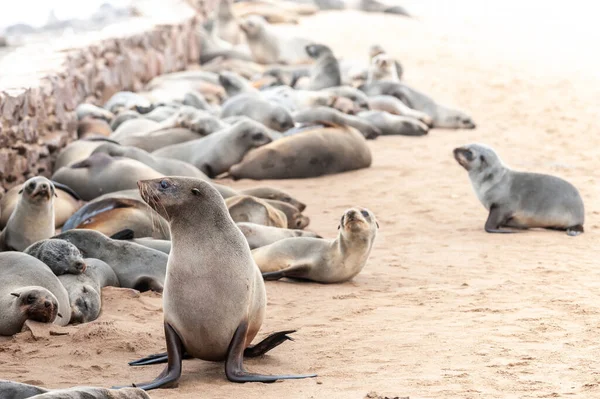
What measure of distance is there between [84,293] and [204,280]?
1.35 m

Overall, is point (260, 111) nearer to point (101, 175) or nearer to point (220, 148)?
point (220, 148)

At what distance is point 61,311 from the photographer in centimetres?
526

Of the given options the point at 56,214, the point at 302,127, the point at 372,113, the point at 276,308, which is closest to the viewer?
the point at 276,308

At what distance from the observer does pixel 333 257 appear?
21.4 feet

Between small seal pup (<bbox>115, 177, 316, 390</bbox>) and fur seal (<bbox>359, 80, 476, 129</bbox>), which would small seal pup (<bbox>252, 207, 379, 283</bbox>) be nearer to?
small seal pup (<bbox>115, 177, 316, 390</bbox>)

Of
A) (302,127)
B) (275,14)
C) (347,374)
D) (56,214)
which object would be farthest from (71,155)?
(275,14)

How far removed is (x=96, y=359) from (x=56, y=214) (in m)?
3.43

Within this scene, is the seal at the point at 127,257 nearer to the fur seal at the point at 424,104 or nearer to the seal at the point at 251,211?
the seal at the point at 251,211

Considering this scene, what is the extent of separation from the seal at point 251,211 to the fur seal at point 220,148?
2.59 meters

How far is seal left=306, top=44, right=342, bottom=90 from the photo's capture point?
15.7m

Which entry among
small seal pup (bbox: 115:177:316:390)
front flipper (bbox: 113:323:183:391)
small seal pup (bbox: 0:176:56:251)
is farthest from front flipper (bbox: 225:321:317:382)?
small seal pup (bbox: 0:176:56:251)

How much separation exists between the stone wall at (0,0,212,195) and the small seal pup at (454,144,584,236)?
3682mm

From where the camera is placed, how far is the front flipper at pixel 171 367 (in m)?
4.18

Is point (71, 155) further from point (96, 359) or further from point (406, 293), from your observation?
point (96, 359)
